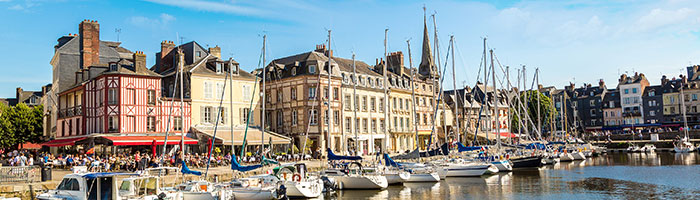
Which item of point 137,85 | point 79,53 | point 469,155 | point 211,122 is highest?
point 79,53

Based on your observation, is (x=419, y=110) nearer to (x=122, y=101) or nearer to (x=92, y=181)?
(x=122, y=101)

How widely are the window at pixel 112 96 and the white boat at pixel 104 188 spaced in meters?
15.4

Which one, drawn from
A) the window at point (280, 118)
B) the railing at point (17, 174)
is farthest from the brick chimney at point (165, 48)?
the railing at point (17, 174)

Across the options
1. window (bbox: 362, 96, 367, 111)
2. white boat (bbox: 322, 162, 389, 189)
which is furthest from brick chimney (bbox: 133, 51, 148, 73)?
window (bbox: 362, 96, 367, 111)

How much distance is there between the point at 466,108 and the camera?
65312 mm

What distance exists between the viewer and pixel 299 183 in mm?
22609

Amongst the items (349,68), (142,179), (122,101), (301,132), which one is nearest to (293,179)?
(142,179)

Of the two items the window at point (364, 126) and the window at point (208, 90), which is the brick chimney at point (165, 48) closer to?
the window at point (208, 90)

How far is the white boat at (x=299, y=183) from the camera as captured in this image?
888 inches

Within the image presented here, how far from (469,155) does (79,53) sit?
28263 millimetres

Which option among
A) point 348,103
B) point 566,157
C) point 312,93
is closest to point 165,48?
point 312,93

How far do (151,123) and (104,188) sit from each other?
1721cm

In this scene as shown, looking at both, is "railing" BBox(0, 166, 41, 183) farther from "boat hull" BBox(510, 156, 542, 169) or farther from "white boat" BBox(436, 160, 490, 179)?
"boat hull" BBox(510, 156, 542, 169)

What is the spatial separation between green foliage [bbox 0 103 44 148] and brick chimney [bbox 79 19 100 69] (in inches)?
546
